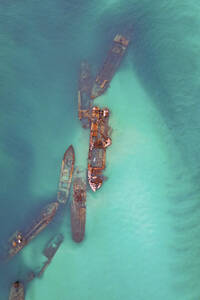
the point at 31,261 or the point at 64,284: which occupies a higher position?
the point at 31,261

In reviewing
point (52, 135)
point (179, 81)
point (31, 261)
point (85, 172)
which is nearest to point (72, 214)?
point (85, 172)

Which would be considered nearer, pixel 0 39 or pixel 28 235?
pixel 28 235

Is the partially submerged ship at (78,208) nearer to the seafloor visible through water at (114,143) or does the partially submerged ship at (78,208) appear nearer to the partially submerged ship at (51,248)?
the seafloor visible through water at (114,143)

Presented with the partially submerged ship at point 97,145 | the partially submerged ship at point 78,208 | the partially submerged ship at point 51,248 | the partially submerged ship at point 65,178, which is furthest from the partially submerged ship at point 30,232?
the partially submerged ship at point 97,145

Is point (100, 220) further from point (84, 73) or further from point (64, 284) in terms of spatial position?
point (84, 73)

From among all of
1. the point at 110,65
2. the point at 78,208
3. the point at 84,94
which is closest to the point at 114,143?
the point at 84,94

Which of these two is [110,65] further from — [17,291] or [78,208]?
[17,291]

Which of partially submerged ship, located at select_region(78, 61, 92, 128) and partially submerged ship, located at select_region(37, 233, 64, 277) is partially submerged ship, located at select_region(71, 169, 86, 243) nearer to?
partially submerged ship, located at select_region(37, 233, 64, 277)
